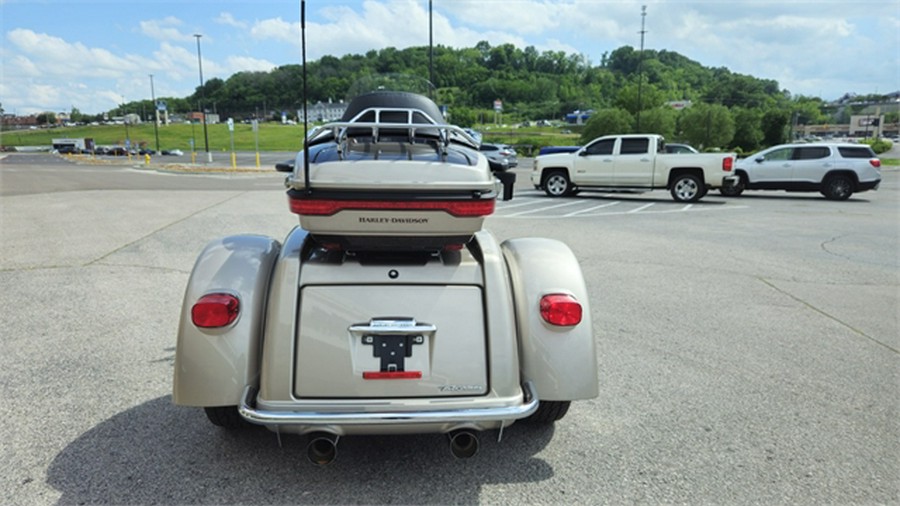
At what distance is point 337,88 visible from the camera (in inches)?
183

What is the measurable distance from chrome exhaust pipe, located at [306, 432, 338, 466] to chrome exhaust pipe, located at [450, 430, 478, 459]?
515mm

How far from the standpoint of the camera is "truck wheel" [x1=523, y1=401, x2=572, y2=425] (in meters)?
3.09

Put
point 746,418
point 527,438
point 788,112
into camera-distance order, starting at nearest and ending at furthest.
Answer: point 527,438, point 746,418, point 788,112

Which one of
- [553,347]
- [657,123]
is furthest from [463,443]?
[657,123]

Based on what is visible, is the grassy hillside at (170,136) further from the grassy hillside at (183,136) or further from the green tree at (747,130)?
the green tree at (747,130)

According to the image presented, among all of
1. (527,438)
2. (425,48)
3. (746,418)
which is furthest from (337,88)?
(746,418)

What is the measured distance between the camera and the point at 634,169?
646 inches

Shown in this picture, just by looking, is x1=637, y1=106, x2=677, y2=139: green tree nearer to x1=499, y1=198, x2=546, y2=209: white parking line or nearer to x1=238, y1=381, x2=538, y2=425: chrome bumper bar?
x1=499, y1=198, x2=546, y2=209: white parking line

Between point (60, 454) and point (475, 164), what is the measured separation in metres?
2.62

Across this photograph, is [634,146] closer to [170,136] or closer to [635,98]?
[635,98]

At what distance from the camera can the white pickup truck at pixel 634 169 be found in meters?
15.7

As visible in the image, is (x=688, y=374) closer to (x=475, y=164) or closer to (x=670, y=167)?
(x=475, y=164)

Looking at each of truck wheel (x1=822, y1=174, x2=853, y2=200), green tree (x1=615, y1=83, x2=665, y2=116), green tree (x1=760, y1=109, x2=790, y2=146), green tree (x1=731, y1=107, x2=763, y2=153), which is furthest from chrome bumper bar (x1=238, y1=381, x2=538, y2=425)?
green tree (x1=760, y1=109, x2=790, y2=146)

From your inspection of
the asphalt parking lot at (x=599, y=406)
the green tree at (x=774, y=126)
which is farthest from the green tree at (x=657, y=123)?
the asphalt parking lot at (x=599, y=406)
